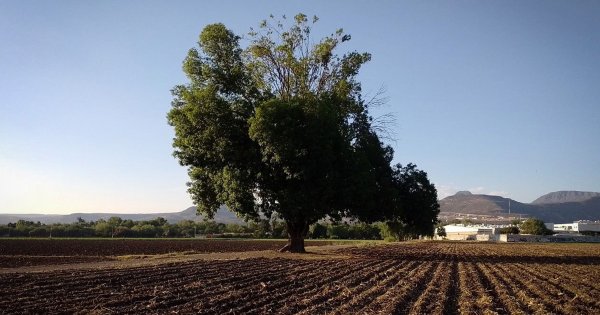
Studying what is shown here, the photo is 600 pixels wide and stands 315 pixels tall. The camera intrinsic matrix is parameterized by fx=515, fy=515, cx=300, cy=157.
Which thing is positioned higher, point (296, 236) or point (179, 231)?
point (296, 236)

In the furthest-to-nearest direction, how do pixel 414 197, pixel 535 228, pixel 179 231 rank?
1. pixel 535 228
2. pixel 179 231
3. pixel 414 197

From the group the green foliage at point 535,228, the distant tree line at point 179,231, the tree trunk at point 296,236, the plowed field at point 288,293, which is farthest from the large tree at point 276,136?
the green foliage at point 535,228

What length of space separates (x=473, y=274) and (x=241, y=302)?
1476 centimetres

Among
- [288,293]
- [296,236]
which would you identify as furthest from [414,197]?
[288,293]

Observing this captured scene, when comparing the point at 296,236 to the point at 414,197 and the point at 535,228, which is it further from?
the point at 535,228

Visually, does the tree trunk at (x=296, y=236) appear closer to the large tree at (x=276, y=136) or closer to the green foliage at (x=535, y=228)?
the large tree at (x=276, y=136)

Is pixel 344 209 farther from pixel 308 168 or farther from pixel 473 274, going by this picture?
pixel 473 274

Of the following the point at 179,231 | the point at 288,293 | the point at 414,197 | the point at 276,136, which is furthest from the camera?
the point at 179,231

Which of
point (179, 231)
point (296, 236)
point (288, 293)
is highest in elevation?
point (296, 236)

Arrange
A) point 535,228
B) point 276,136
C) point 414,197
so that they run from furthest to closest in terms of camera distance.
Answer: point 535,228 < point 414,197 < point 276,136

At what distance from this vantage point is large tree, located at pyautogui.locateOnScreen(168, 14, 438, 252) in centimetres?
3425

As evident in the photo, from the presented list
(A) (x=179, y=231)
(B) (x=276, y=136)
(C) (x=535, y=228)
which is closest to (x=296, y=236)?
(B) (x=276, y=136)

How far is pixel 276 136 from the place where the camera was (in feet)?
110

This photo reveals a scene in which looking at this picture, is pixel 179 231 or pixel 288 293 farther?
pixel 179 231
